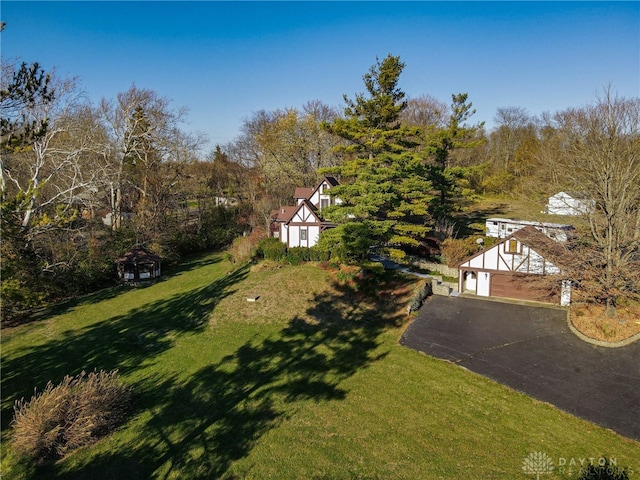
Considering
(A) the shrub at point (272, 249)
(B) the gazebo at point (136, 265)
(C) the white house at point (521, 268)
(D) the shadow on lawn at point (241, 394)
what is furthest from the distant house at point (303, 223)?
(C) the white house at point (521, 268)

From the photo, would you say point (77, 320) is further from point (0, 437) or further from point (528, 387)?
point (528, 387)

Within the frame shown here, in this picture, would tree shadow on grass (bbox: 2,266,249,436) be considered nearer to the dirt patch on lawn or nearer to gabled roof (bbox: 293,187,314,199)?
gabled roof (bbox: 293,187,314,199)

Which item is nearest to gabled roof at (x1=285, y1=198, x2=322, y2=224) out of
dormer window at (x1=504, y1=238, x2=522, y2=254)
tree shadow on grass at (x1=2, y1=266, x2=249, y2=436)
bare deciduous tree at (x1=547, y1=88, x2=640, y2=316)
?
tree shadow on grass at (x1=2, y1=266, x2=249, y2=436)

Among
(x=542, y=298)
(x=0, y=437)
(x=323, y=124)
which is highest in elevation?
(x=323, y=124)

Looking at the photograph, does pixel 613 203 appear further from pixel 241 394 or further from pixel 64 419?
pixel 64 419

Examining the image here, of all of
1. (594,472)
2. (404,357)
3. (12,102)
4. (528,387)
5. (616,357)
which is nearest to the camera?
(594,472)

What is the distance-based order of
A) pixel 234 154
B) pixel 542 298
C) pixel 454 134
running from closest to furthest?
pixel 542 298
pixel 454 134
pixel 234 154

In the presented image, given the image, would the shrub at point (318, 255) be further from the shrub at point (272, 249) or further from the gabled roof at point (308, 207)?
the gabled roof at point (308, 207)

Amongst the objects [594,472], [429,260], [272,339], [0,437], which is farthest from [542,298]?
[0,437]
